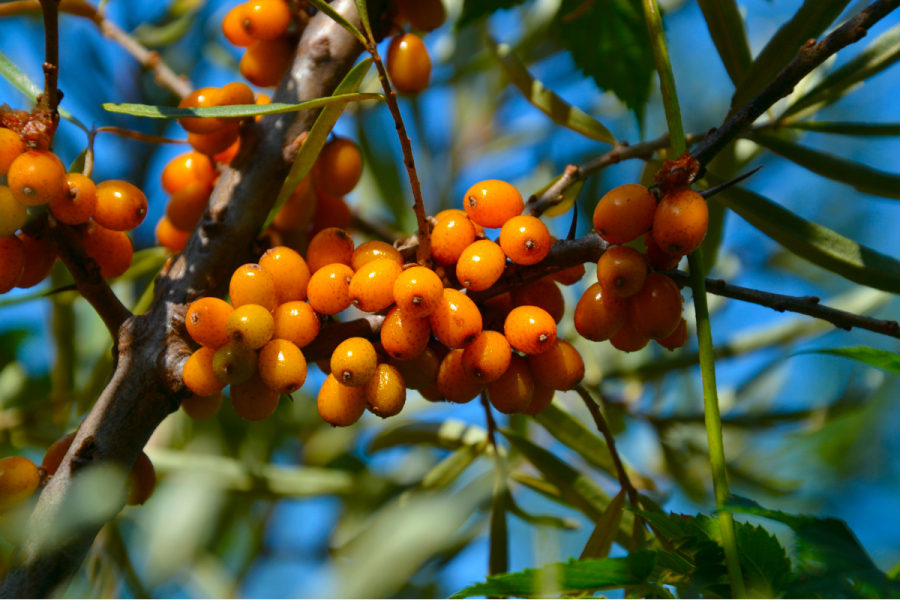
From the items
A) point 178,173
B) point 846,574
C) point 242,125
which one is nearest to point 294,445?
point 178,173

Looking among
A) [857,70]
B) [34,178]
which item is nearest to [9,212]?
[34,178]

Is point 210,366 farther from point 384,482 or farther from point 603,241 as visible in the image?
point 384,482

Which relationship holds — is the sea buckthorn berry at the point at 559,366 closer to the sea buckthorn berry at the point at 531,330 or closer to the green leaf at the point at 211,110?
the sea buckthorn berry at the point at 531,330

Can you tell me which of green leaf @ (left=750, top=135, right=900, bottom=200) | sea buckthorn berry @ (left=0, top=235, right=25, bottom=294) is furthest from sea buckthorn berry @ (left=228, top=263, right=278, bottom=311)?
green leaf @ (left=750, top=135, right=900, bottom=200)

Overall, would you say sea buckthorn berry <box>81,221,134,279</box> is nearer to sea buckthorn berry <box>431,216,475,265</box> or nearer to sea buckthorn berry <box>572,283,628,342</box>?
sea buckthorn berry <box>431,216,475,265</box>

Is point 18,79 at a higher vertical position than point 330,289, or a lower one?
higher

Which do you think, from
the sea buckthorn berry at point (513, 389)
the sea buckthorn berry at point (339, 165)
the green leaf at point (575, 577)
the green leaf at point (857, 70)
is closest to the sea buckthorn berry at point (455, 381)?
the sea buckthorn berry at point (513, 389)

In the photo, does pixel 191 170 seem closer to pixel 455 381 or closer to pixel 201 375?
pixel 201 375
